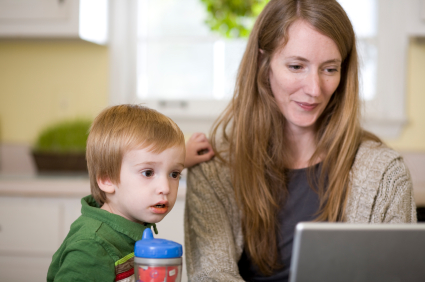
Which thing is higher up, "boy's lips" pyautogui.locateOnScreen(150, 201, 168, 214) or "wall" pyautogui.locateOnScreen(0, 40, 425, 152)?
"wall" pyautogui.locateOnScreen(0, 40, 425, 152)

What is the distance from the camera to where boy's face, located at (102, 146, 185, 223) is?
0.98 meters

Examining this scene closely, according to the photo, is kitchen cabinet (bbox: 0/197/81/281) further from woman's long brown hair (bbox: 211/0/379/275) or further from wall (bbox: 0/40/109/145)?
woman's long brown hair (bbox: 211/0/379/275)

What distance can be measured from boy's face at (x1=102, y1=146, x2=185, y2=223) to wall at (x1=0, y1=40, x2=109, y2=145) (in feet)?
5.92

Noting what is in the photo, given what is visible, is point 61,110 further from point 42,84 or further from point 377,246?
point 377,246

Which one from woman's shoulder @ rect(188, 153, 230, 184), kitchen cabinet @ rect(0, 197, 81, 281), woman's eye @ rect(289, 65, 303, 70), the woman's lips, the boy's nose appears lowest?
kitchen cabinet @ rect(0, 197, 81, 281)

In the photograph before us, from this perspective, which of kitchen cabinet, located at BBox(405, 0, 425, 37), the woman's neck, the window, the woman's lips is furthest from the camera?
the window

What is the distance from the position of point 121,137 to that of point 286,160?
63 cm

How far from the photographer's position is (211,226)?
130 cm

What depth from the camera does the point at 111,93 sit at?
2.73 m

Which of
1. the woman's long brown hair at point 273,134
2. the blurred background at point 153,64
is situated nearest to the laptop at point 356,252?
the woman's long brown hair at point 273,134

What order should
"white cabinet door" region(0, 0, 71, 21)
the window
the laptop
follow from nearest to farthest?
the laptop → "white cabinet door" region(0, 0, 71, 21) → the window

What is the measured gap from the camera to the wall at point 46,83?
276 cm

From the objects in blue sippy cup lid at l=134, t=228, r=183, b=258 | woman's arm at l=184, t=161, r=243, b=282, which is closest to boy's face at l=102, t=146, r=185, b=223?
blue sippy cup lid at l=134, t=228, r=183, b=258

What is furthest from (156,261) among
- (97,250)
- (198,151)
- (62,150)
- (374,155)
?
(62,150)
